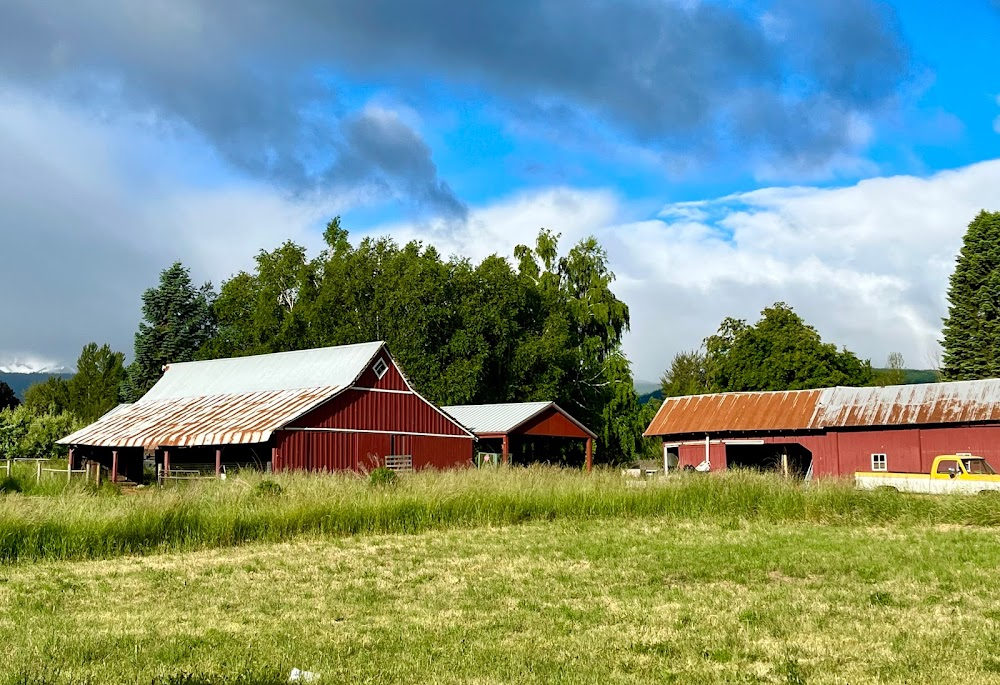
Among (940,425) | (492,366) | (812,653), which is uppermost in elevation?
(492,366)

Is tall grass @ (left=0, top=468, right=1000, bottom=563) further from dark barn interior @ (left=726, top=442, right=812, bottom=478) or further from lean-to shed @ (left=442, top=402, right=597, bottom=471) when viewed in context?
dark barn interior @ (left=726, top=442, right=812, bottom=478)

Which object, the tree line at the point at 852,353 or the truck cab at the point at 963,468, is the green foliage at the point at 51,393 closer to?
the tree line at the point at 852,353

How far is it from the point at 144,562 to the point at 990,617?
35.2 feet

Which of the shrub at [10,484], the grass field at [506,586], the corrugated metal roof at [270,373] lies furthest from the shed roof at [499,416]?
the grass field at [506,586]

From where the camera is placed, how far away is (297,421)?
34000 millimetres

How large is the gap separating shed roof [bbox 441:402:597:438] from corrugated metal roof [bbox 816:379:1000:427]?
11287 millimetres

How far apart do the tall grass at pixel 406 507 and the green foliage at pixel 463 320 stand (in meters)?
31.2

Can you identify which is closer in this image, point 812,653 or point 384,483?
point 812,653

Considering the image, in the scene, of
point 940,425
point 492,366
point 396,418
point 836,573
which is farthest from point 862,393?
point 836,573

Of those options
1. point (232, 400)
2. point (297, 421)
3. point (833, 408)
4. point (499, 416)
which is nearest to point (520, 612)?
point (297, 421)

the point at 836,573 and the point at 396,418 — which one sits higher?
the point at 396,418

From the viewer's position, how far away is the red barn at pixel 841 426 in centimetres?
3609

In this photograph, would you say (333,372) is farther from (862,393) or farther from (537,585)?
(537,585)

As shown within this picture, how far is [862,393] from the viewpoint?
39656 millimetres
